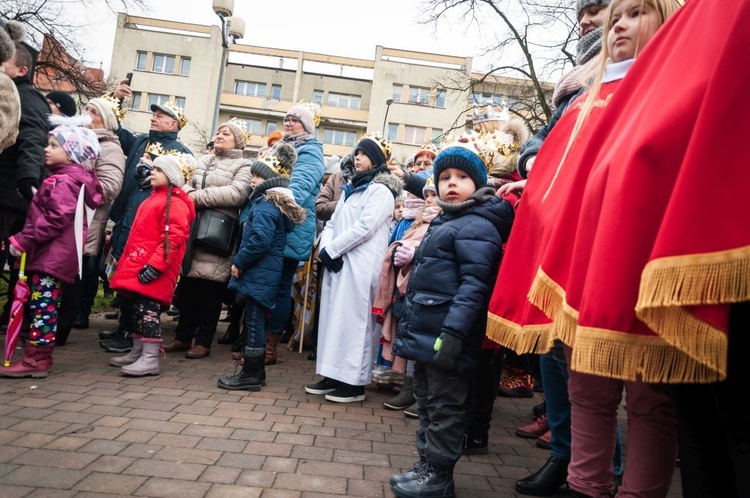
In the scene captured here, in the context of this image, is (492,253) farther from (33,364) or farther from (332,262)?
(33,364)

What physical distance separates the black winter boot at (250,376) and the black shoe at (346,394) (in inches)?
24.7

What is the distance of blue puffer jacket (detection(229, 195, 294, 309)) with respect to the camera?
4.52 m

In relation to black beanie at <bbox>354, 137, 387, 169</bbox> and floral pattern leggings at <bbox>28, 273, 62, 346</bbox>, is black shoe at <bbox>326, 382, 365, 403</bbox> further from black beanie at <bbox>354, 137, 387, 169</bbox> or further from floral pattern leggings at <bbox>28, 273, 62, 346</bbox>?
floral pattern leggings at <bbox>28, 273, 62, 346</bbox>

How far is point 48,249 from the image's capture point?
4176mm

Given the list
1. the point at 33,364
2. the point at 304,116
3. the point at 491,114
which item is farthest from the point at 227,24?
the point at 33,364

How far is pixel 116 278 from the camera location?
448 centimetres

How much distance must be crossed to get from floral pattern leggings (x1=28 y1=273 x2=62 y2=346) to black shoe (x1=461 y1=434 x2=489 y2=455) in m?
3.28

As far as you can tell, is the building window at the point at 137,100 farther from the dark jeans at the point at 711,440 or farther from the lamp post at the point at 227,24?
the dark jeans at the point at 711,440

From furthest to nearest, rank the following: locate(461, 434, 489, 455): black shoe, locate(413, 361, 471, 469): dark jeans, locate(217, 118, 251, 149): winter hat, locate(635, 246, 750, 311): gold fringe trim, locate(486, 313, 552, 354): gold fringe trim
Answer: locate(217, 118, 251, 149): winter hat, locate(461, 434, 489, 455): black shoe, locate(413, 361, 471, 469): dark jeans, locate(486, 313, 552, 354): gold fringe trim, locate(635, 246, 750, 311): gold fringe trim

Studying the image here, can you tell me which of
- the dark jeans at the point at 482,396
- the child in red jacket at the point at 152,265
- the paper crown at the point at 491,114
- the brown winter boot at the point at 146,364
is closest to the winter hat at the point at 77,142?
the child in red jacket at the point at 152,265

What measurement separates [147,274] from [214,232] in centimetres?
110

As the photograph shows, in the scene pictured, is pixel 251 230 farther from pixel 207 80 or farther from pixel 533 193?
pixel 207 80

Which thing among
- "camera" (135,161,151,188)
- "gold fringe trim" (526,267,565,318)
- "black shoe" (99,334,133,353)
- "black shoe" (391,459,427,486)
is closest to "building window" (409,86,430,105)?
"camera" (135,161,151,188)

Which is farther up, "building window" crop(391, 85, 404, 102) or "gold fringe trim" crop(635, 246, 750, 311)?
"building window" crop(391, 85, 404, 102)
